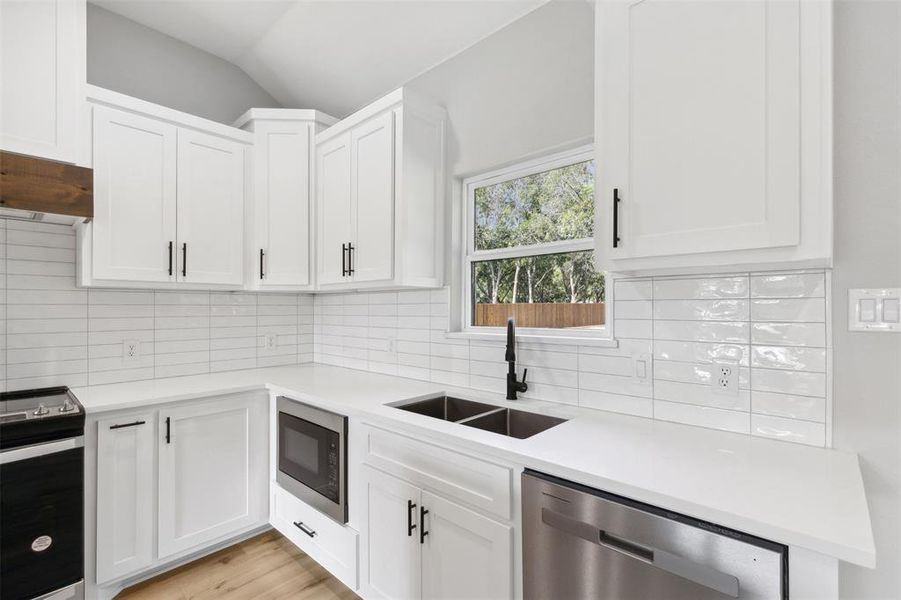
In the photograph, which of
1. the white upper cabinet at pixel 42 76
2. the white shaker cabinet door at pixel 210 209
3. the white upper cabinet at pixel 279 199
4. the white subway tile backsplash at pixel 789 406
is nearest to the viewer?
the white subway tile backsplash at pixel 789 406

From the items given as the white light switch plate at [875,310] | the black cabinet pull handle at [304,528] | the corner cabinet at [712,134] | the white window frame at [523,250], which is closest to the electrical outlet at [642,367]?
the white window frame at [523,250]

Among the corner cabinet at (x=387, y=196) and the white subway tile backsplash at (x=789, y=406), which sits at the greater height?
the corner cabinet at (x=387, y=196)

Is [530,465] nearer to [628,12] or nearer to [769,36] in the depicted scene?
[769,36]

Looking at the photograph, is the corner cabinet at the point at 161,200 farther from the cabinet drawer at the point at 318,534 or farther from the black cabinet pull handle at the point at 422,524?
the black cabinet pull handle at the point at 422,524

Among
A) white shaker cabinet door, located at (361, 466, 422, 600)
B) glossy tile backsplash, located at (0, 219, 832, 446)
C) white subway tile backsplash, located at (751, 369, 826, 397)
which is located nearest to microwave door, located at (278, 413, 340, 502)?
white shaker cabinet door, located at (361, 466, 422, 600)

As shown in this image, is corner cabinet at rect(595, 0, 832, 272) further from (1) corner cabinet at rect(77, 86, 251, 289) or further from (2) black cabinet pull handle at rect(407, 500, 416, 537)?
(1) corner cabinet at rect(77, 86, 251, 289)

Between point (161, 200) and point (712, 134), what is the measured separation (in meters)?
2.49

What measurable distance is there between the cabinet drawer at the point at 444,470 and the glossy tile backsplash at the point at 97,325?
5.08ft

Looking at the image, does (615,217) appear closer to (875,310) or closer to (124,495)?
(875,310)

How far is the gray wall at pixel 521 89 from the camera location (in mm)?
1878

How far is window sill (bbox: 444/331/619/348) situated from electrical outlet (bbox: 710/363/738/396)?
347 millimetres

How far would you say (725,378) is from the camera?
1.49m

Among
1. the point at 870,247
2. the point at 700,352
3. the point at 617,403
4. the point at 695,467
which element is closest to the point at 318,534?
the point at 617,403

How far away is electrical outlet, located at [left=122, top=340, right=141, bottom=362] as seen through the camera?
246 centimetres
